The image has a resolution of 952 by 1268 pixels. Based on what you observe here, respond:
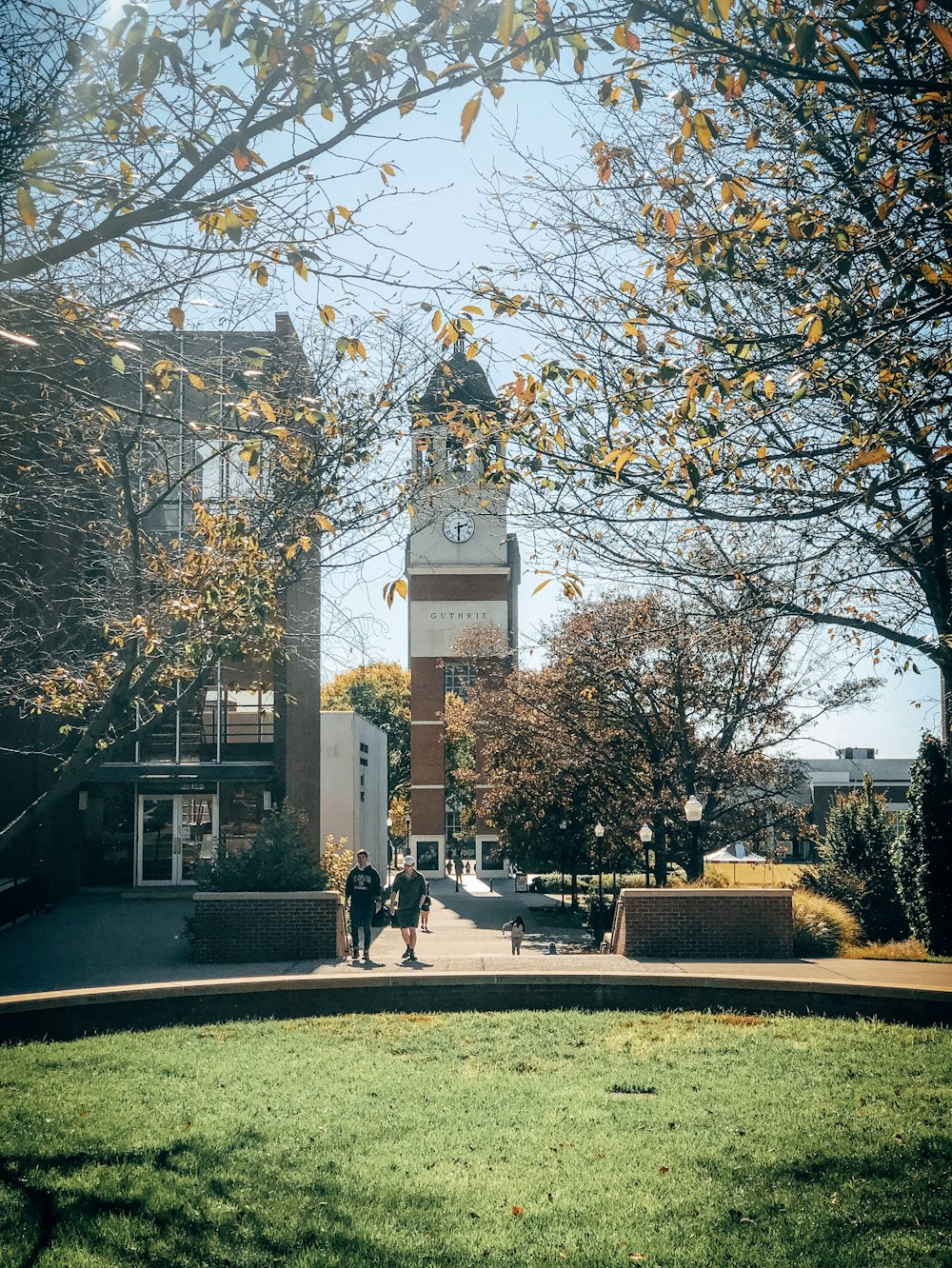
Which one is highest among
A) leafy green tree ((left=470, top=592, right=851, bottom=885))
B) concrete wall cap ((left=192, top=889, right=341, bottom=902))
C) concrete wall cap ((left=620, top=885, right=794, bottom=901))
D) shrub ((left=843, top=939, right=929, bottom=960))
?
leafy green tree ((left=470, top=592, right=851, bottom=885))

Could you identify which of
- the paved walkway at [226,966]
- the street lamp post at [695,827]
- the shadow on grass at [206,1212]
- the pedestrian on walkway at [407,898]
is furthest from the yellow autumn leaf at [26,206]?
the street lamp post at [695,827]

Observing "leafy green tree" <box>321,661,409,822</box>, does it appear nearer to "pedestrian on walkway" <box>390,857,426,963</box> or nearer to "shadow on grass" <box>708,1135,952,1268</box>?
"pedestrian on walkway" <box>390,857,426,963</box>

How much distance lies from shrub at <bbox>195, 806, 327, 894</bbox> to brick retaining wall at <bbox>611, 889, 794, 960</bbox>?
5.17 m

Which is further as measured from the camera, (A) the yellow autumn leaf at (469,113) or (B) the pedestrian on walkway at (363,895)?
(B) the pedestrian on walkway at (363,895)

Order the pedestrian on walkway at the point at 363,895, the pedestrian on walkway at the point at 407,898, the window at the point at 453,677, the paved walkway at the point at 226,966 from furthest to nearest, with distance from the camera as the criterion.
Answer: the window at the point at 453,677 → the pedestrian on walkway at the point at 363,895 → the pedestrian on walkway at the point at 407,898 → the paved walkway at the point at 226,966

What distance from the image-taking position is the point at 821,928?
1708 centimetres

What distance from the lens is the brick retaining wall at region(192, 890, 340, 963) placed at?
1625cm

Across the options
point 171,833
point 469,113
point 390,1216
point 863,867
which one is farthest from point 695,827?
point 469,113

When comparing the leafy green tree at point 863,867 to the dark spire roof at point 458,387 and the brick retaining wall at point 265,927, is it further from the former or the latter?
the dark spire roof at point 458,387

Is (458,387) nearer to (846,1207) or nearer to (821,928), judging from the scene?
(846,1207)

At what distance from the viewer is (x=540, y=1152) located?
605 centimetres

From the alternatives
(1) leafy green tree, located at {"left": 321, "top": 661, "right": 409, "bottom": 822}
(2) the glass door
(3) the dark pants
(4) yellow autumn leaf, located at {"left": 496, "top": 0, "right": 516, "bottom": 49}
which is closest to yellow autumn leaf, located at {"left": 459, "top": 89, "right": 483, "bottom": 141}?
(4) yellow autumn leaf, located at {"left": 496, "top": 0, "right": 516, "bottom": 49}

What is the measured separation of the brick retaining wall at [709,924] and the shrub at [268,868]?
5.17 meters

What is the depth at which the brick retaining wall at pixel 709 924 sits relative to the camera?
1619cm
